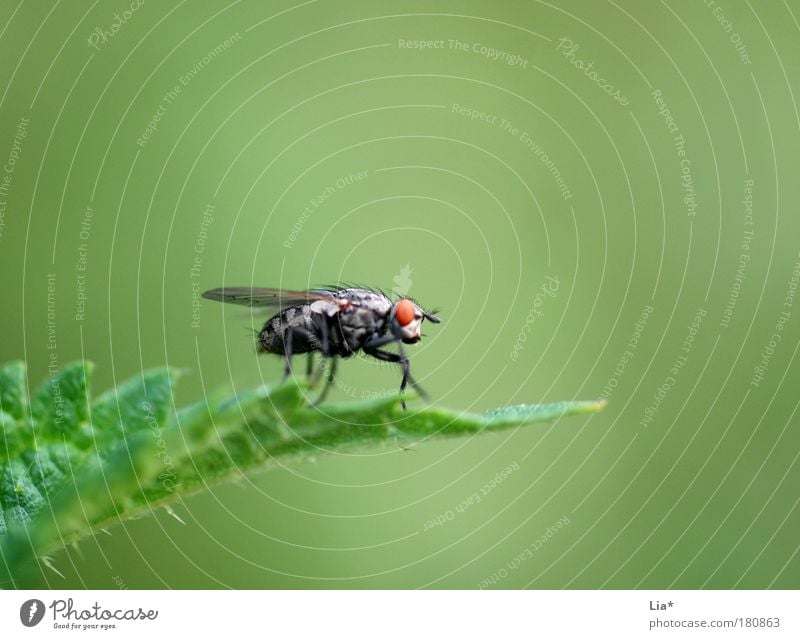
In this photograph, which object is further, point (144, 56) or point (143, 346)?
point (144, 56)

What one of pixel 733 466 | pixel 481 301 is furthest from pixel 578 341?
pixel 733 466

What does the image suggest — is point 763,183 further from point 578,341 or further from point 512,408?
point 512,408
